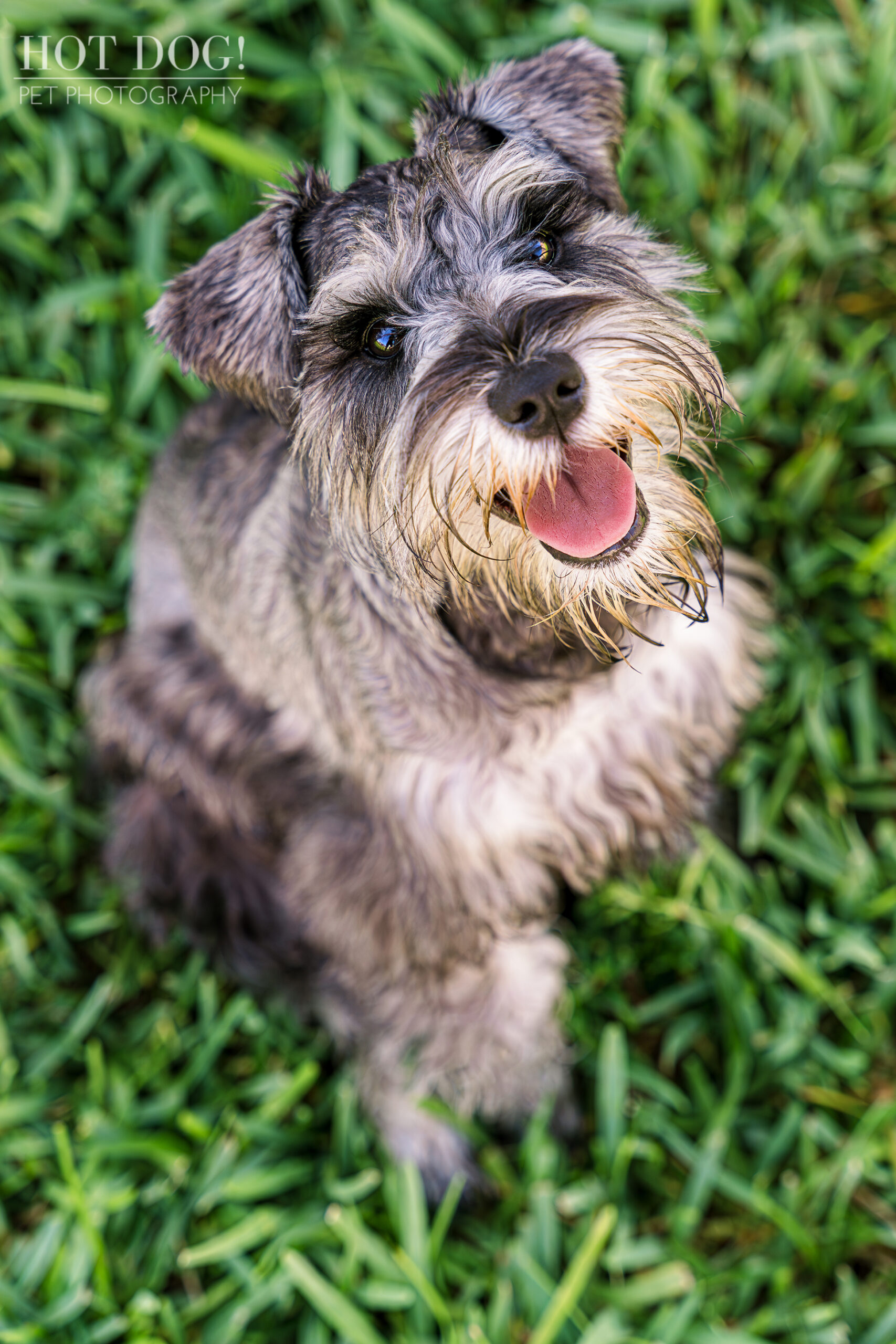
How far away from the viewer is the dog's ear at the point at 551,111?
4.84ft

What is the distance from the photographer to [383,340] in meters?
1.36

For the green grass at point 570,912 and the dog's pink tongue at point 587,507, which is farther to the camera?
the green grass at point 570,912

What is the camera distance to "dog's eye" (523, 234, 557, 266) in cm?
135

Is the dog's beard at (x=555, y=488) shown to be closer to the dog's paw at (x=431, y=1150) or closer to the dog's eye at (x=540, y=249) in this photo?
the dog's eye at (x=540, y=249)

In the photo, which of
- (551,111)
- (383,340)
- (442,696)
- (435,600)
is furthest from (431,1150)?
(551,111)

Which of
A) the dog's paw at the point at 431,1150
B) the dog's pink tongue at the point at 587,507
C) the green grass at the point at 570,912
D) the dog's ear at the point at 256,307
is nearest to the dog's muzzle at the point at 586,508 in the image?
the dog's pink tongue at the point at 587,507

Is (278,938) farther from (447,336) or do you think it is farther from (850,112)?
(850,112)

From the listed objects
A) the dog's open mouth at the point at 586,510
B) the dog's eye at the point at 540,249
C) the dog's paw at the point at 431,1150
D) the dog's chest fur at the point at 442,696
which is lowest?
the dog's paw at the point at 431,1150

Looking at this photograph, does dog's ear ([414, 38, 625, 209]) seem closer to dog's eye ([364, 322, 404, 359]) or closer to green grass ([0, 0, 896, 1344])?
dog's eye ([364, 322, 404, 359])

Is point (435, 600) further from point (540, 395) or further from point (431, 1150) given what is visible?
point (431, 1150)

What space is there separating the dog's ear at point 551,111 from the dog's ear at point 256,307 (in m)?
0.21

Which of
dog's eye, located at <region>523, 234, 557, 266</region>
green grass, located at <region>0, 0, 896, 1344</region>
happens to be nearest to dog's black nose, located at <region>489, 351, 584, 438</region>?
dog's eye, located at <region>523, 234, 557, 266</region>

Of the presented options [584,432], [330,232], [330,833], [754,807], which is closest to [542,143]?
[330,232]

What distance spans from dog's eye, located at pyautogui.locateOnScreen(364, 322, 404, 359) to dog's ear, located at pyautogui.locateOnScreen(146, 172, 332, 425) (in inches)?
4.6
